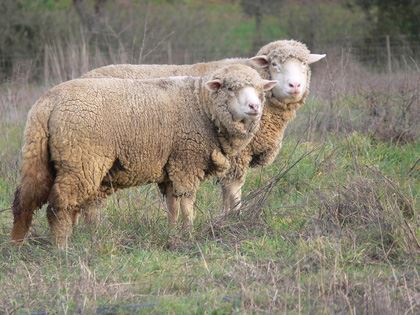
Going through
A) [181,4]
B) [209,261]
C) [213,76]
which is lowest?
[181,4]

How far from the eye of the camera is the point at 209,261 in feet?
22.7

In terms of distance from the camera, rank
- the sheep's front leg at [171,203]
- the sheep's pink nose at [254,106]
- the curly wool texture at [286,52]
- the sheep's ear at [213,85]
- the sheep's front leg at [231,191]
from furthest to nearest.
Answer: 1. the curly wool texture at [286,52]
2. the sheep's front leg at [231,191]
3. the sheep's front leg at [171,203]
4. the sheep's ear at [213,85]
5. the sheep's pink nose at [254,106]

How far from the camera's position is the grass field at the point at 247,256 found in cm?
586

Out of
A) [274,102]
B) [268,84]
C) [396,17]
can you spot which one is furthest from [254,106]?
[396,17]

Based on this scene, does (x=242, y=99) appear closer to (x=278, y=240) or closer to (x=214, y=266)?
(x=278, y=240)

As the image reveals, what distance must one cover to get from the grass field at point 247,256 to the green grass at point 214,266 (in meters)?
0.01

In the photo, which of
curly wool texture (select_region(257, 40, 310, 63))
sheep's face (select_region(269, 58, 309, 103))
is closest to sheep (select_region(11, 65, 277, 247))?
sheep's face (select_region(269, 58, 309, 103))

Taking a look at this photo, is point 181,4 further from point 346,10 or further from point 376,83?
point 376,83

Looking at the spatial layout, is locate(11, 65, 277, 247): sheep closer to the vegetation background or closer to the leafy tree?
the vegetation background

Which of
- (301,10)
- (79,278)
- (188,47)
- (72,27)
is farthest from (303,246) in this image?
(301,10)

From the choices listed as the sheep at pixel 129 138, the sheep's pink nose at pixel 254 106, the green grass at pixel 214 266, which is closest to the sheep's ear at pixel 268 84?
the sheep at pixel 129 138

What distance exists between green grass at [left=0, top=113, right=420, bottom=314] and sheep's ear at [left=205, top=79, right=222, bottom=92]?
106 cm

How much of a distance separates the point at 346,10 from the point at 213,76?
16.4 meters

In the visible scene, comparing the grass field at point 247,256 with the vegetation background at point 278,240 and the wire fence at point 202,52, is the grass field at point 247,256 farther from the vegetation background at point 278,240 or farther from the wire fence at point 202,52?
the wire fence at point 202,52
